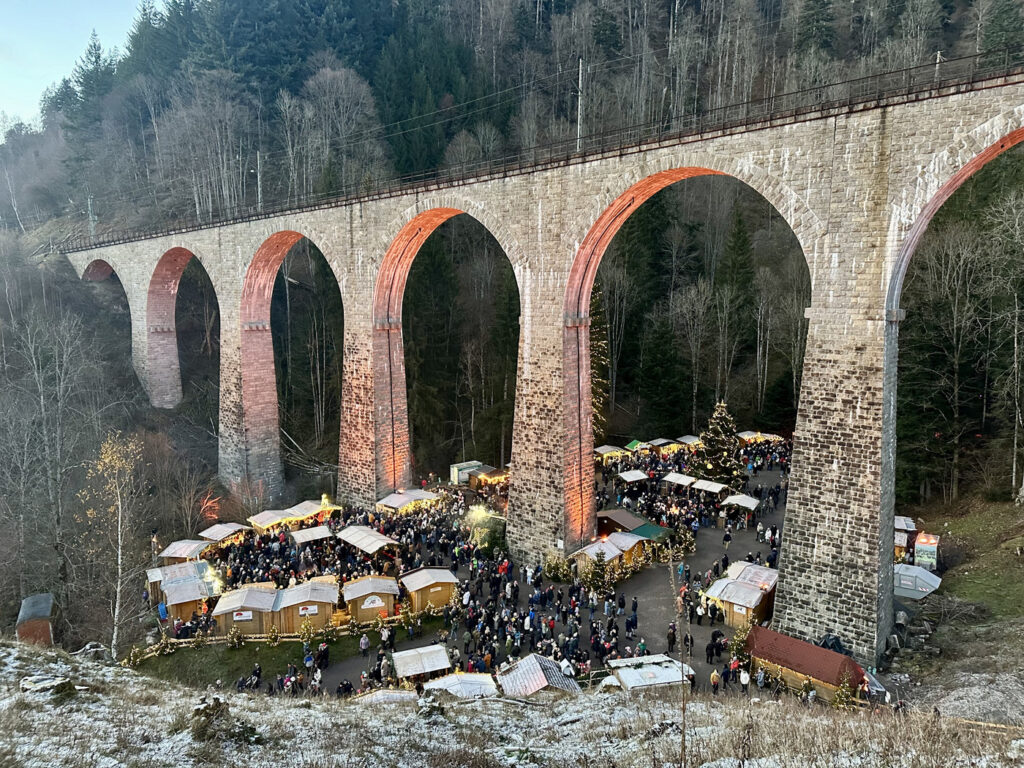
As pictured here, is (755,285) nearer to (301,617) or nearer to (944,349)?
(944,349)

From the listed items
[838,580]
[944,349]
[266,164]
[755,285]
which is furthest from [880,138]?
[266,164]

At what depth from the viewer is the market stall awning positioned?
2081 cm

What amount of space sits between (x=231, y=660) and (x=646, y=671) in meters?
9.85

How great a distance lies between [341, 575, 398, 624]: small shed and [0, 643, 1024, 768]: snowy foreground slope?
6.97 m

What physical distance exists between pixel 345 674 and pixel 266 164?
3900 centimetres

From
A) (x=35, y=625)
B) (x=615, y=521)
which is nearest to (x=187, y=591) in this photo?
(x=35, y=625)

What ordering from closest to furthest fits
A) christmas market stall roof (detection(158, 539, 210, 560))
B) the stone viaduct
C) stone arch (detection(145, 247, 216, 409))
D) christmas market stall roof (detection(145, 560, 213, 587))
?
the stone viaduct, christmas market stall roof (detection(145, 560, 213, 587)), christmas market stall roof (detection(158, 539, 210, 560)), stone arch (detection(145, 247, 216, 409))

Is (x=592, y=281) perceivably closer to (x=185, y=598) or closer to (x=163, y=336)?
(x=185, y=598)

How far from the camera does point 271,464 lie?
2631cm

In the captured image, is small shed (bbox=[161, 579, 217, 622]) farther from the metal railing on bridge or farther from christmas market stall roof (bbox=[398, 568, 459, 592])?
the metal railing on bridge

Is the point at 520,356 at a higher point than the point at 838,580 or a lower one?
higher

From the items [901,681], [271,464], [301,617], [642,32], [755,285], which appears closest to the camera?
[901,681]

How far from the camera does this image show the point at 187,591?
15688 mm

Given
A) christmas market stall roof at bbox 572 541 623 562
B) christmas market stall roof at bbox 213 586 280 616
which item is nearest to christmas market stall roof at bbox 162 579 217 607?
christmas market stall roof at bbox 213 586 280 616
